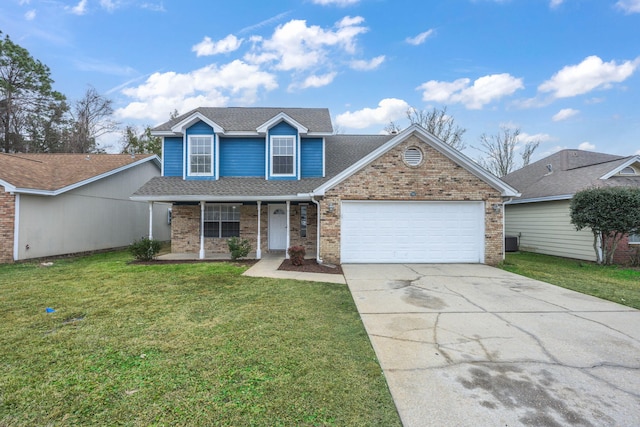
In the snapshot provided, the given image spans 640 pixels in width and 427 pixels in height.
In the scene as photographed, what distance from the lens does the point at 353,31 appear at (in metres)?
14.2

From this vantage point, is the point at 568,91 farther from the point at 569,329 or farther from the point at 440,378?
the point at 440,378

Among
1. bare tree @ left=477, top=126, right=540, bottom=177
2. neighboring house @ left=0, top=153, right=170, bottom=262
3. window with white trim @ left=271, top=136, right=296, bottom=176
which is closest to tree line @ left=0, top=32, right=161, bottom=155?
neighboring house @ left=0, top=153, right=170, bottom=262

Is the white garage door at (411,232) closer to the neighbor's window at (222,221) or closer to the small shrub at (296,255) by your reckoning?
the small shrub at (296,255)

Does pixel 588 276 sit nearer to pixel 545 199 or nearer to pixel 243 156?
pixel 545 199

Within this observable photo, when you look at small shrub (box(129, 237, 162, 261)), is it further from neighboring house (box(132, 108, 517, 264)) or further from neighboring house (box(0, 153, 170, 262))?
neighboring house (box(0, 153, 170, 262))

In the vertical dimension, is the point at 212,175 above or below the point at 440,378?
above

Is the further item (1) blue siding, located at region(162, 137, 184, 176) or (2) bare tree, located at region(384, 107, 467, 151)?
(2) bare tree, located at region(384, 107, 467, 151)

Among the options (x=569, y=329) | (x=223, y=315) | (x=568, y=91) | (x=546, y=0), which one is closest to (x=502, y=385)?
(x=569, y=329)

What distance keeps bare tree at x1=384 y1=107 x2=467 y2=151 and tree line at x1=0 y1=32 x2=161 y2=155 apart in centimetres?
2272

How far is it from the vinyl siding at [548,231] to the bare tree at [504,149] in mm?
17947

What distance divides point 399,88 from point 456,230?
11523 millimetres

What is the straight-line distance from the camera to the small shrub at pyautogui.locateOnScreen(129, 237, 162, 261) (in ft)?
34.1

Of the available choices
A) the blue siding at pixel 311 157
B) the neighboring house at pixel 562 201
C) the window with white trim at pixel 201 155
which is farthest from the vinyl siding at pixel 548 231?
the window with white trim at pixel 201 155

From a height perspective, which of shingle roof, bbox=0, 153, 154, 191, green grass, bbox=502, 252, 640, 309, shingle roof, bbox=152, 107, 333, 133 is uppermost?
shingle roof, bbox=152, 107, 333, 133
